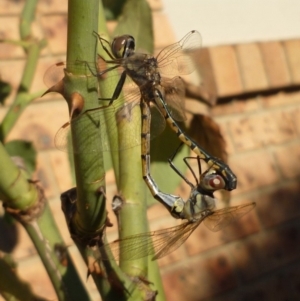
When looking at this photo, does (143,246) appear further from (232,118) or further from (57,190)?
(232,118)

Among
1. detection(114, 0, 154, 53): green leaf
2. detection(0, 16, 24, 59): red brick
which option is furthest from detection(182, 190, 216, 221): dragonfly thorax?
detection(0, 16, 24, 59): red brick

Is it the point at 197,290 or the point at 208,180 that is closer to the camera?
the point at 208,180

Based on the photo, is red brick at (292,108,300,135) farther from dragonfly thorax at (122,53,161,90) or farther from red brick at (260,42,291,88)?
dragonfly thorax at (122,53,161,90)

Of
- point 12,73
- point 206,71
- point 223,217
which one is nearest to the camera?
point 223,217

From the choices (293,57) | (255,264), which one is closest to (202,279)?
(255,264)

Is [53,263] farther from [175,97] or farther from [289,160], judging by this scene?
[289,160]

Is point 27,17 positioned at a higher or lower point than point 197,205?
higher

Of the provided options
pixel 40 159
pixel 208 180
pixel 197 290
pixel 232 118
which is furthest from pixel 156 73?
pixel 232 118
